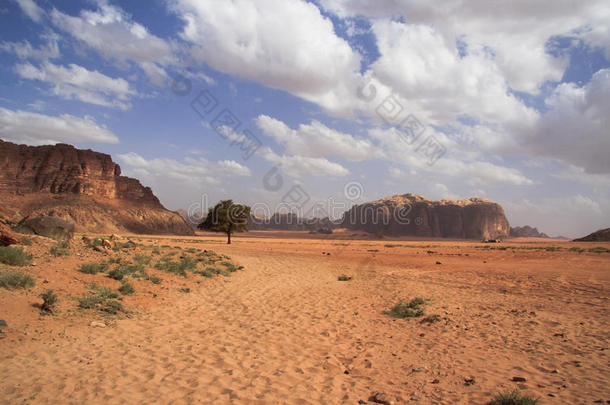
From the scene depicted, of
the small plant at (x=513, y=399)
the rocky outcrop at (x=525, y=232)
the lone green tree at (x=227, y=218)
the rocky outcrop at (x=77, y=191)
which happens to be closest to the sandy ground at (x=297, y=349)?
the small plant at (x=513, y=399)

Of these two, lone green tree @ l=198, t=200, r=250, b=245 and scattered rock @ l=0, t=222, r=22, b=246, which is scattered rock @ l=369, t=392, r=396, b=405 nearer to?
scattered rock @ l=0, t=222, r=22, b=246

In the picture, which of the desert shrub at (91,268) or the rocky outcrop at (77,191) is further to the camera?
the rocky outcrop at (77,191)

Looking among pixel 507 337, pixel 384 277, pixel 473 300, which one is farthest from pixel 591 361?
pixel 384 277

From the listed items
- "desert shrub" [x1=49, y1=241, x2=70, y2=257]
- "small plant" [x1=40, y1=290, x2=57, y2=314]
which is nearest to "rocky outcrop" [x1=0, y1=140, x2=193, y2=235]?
"desert shrub" [x1=49, y1=241, x2=70, y2=257]

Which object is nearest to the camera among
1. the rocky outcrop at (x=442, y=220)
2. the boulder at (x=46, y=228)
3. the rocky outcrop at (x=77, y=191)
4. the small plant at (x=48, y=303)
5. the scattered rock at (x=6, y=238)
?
the small plant at (x=48, y=303)

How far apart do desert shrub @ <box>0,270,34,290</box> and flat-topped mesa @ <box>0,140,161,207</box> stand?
8511 centimetres

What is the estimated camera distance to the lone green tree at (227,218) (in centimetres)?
4731

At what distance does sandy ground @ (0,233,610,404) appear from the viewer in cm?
484

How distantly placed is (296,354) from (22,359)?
4.81m

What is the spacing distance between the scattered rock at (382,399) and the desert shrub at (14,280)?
8747 millimetres

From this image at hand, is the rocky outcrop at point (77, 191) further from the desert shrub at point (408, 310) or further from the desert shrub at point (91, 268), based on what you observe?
the desert shrub at point (408, 310)

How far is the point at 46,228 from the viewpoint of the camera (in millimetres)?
15414

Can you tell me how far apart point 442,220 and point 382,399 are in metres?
132

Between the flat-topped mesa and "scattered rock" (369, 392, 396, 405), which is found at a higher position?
the flat-topped mesa
